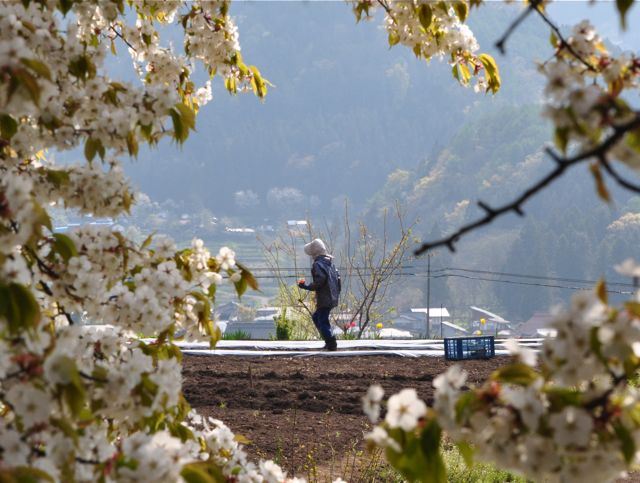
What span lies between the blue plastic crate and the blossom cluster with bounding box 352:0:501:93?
5.36 metres

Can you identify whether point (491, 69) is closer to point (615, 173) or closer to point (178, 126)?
point (178, 126)

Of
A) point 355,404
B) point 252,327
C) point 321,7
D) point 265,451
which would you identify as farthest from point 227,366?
point 321,7

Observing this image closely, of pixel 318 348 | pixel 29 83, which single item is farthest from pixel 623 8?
pixel 318 348

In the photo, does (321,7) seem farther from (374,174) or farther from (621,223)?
(621,223)

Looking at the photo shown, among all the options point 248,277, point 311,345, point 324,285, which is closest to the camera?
point 248,277

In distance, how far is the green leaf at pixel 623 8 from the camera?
44.0 inches

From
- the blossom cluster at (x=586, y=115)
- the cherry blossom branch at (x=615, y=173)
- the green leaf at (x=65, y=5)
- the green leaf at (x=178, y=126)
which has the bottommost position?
the cherry blossom branch at (x=615, y=173)

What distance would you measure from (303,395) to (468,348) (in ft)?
8.29

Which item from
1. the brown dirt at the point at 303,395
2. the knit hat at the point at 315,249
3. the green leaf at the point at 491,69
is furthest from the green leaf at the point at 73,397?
the knit hat at the point at 315,249

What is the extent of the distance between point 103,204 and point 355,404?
168 inches

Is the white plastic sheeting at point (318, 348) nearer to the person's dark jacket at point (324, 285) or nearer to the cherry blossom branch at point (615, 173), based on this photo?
the person's dark jacket at point (324, 285)

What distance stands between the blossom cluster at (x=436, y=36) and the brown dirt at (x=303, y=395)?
6.21 feet

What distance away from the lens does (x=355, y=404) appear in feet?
19.2

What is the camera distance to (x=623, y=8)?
1.14m
